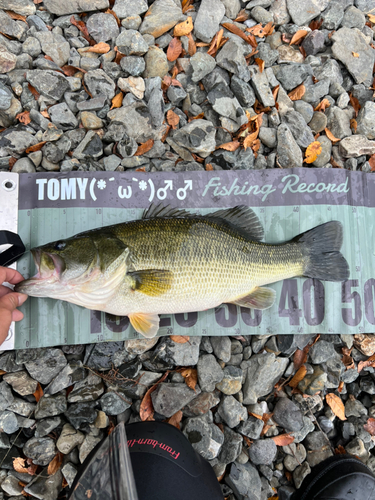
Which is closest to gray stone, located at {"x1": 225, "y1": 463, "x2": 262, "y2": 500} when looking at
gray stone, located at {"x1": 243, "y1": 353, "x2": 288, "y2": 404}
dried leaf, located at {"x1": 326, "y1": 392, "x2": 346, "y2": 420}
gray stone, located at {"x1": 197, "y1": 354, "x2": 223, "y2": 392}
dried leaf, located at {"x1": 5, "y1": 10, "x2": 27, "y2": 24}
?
gray stone, located at {"x1": 243, "y1": 353, "x2": 288, "y2": 404}

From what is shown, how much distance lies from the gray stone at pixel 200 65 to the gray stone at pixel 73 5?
103 cm

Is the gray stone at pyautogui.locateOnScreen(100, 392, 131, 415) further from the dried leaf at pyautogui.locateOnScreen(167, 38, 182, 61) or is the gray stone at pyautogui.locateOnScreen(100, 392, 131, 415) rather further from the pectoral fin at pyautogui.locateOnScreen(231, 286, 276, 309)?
the dried leaf at pyautogui.locateOnScreen(167, 38, 182, 61)

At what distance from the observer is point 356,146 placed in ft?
10.9

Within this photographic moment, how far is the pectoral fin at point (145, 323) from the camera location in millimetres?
2732

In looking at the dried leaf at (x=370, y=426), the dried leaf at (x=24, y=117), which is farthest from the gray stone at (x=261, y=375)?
the dried leaf at (x=24, y=117)

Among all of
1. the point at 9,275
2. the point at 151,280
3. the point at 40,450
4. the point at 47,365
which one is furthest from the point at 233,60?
the point at 40,450

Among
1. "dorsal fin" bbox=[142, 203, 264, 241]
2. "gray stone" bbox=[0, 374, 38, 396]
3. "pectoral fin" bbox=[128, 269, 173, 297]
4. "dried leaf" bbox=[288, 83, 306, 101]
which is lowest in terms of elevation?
"gray stone" bbox=[0, 374, 38, 396]

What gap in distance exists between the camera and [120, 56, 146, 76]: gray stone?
3.22 metres

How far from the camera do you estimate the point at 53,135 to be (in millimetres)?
3074

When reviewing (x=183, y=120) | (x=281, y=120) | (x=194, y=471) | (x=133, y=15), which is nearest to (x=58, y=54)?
(x=133, y=15)

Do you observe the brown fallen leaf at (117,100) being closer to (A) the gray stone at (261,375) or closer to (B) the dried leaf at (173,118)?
(B) the dried leaf at (173,118)

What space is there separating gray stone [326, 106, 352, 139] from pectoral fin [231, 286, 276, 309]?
1.88 metres

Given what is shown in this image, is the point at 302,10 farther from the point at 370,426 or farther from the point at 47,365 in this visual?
the point at 47,365

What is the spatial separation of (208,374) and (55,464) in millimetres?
1489
